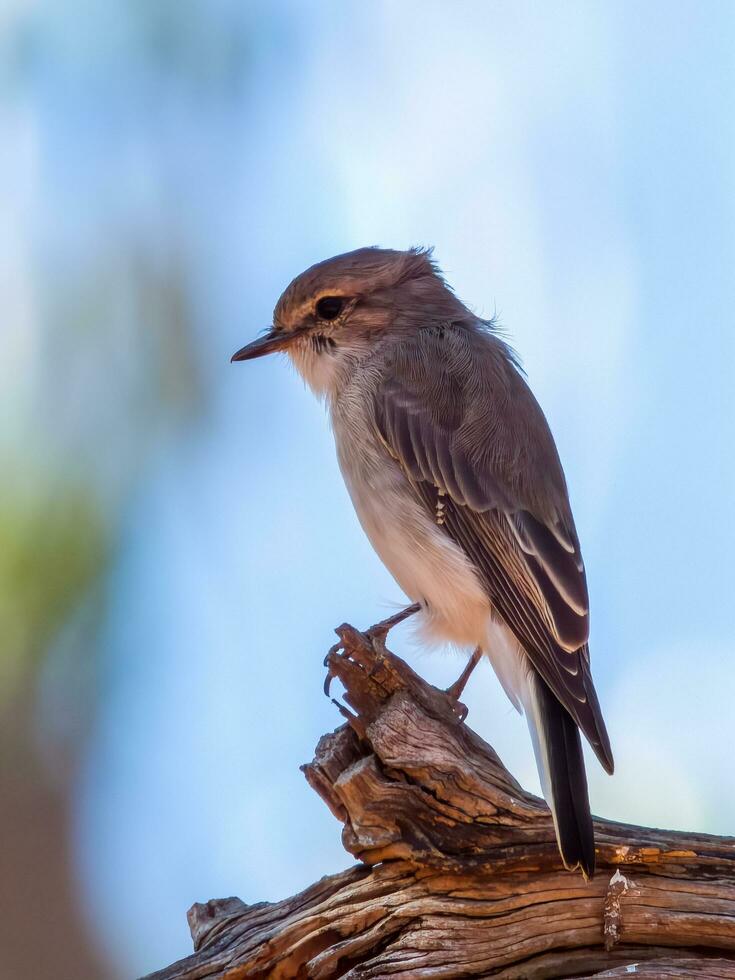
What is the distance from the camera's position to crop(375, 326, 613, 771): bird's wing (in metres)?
3.43

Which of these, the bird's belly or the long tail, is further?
the bird's belly

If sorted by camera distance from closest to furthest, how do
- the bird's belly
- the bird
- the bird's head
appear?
the bird < the bird's belly < the bird's head

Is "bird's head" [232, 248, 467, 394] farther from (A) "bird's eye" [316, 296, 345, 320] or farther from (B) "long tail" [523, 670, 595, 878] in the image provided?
(B) "long tail" [523, 670, 595, 878]

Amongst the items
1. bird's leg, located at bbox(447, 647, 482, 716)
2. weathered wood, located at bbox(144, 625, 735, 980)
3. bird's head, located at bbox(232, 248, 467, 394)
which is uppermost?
bird's head, located at bbox(232, 248, 467, 394)

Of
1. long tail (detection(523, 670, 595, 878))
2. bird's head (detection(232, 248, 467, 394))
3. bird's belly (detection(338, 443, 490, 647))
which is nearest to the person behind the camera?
long tail (detection(523, 670, 595, 878))

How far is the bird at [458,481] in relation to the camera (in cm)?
341

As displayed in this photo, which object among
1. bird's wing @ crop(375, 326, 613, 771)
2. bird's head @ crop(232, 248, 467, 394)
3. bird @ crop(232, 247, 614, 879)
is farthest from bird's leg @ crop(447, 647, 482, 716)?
bird's head @ crop(232, 248, 467, 394)

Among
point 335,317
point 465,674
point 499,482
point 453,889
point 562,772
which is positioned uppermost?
point 335,317

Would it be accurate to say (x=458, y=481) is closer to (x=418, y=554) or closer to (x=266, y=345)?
(x=418, y=554)

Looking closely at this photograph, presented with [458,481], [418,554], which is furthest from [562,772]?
[458,481]

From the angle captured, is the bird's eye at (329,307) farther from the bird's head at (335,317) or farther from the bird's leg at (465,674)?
the bird's leg at (465,674)

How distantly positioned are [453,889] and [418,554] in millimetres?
987

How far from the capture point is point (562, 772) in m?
3.09

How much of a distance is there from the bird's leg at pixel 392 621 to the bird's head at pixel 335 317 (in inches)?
34.2
